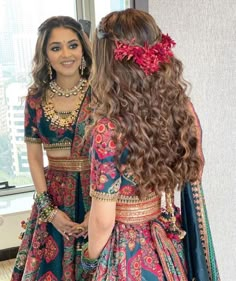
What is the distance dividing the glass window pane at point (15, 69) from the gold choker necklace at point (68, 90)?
52cm

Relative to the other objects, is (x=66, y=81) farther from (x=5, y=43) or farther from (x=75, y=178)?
(x=5, y=43)

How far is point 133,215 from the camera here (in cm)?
103

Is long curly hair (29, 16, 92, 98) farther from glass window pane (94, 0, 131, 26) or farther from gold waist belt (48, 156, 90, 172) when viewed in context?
gold waist belt (48, 156, 90, 172)

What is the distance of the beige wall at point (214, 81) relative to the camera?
51.0 inches

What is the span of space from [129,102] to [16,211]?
1327mm

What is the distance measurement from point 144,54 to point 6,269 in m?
1.67

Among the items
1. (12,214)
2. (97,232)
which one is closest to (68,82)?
(97,232)

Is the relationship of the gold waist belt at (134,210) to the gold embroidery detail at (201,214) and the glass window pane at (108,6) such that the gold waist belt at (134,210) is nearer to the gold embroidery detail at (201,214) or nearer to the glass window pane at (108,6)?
the gold embroidery detail at (201,214)

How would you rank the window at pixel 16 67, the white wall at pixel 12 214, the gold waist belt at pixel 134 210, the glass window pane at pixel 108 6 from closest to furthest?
the gold waist belt at pixel 134 210
the glass window pane at pixel 108 6
the window at pixel 16 67
the white wall at pixel 12 214

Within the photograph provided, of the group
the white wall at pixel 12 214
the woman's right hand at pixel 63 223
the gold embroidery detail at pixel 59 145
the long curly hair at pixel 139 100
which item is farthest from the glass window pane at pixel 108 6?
the white wall at pixel 12 214

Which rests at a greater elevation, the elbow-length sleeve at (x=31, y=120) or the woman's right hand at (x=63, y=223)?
the elbow-length sleeve at (x=31, y=120)

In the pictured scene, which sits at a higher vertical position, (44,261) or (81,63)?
(81,63)

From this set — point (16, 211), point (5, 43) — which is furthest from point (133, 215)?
point (5, 43)

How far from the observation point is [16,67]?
1.96 meters
